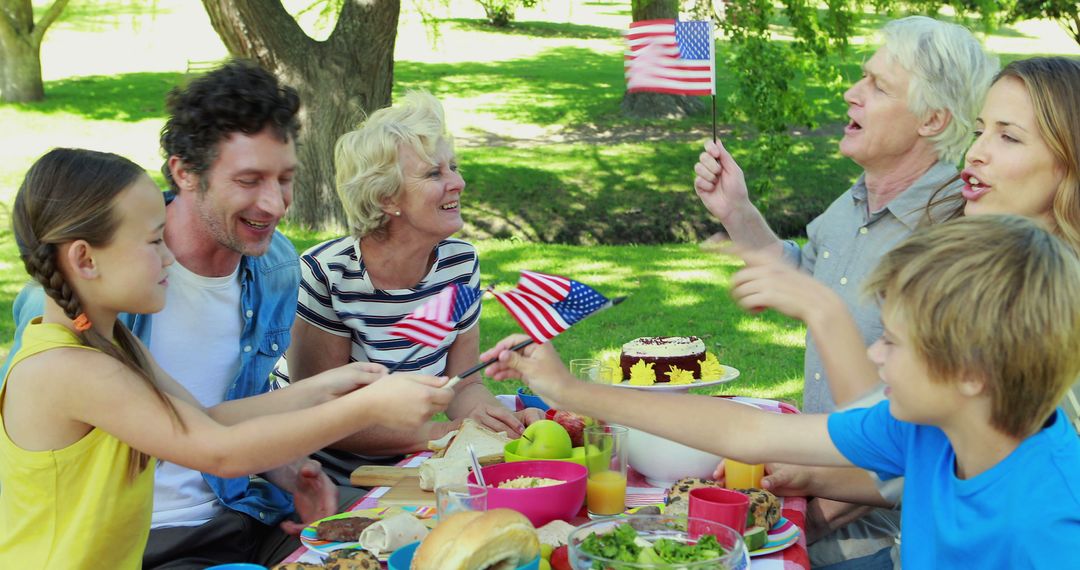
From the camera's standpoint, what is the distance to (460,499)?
7.27 feet

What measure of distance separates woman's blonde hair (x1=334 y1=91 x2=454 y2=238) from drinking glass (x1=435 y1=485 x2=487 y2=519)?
5.91 ft

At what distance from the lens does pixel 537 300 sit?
262 cm

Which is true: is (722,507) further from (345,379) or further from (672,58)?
(672,58)

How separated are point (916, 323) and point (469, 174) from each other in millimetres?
11478

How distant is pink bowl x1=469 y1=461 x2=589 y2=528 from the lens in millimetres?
2443

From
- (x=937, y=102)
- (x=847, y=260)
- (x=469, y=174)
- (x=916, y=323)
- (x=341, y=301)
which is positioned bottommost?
(x=469, y=174)

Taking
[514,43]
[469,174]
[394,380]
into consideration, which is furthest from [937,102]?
[514,43]

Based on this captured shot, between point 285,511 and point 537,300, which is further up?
point 537,300

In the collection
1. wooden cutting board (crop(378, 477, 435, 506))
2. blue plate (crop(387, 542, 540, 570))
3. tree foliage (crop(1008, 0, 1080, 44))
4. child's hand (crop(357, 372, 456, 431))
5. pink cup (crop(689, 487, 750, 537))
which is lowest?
wooden cutting board (crop(378, 477, 435, 506))

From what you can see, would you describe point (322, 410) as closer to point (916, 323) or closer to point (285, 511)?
point (285, 511)

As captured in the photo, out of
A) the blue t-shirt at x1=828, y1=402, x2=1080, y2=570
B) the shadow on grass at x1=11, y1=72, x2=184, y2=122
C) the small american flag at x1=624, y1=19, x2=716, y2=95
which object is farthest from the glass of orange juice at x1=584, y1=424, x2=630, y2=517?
the shadow on grass at x1=11, y1=72, x2=184, y2=122

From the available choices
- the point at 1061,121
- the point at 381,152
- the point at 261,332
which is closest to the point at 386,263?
the point at 381,152

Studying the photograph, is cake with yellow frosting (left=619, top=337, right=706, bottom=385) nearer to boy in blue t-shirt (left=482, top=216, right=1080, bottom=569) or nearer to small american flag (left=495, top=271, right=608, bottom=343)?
small american flag (left=495, top=271, right=608, bottom=343)

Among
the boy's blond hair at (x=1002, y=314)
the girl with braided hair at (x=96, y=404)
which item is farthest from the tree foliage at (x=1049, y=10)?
the girl with braided hair at (x=96, y=404)
